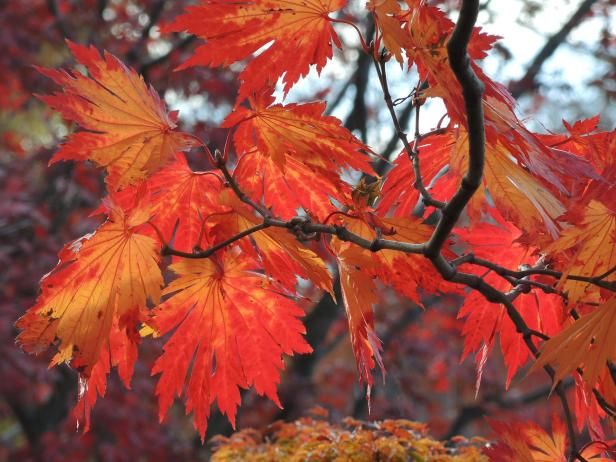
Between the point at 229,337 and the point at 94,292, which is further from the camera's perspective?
the point at 229,337

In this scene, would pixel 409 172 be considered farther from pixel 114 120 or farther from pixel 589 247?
pixel 114 120

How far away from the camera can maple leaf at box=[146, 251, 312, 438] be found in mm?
1182

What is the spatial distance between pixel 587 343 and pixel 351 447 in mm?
721

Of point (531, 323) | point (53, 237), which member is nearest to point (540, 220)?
point (531, 323)

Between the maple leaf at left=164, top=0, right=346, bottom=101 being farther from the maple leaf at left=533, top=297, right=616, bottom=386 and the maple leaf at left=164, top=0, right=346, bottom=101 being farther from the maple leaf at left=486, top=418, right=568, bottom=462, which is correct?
the maple leaf at left=486, top=418, right=568, bottom=462

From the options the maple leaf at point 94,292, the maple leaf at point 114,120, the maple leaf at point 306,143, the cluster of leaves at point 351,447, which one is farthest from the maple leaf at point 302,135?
the cluster of leaves at point 351,447

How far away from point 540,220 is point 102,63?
64cm

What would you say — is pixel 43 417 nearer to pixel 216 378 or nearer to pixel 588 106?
pixel 216 378

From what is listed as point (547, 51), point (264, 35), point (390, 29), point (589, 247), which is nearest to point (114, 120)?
point (264, 35)

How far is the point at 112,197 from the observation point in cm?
105

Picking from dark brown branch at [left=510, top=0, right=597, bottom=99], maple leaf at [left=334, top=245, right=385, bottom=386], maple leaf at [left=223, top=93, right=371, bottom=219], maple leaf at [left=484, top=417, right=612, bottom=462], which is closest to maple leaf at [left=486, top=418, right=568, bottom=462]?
maple leaf at [left=484, top=417, right=612, bottom=462]

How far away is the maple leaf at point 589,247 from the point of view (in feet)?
2.98

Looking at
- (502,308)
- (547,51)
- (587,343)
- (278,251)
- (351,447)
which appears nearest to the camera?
(587,343)

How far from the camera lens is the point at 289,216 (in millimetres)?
1198
